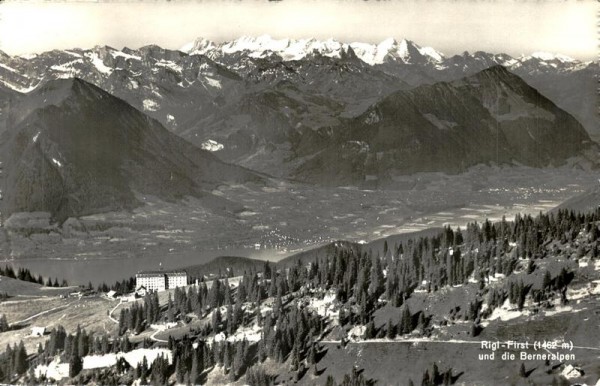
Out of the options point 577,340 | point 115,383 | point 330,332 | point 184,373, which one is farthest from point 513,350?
point 115,383

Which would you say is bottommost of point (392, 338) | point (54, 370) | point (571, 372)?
point (54, 370)

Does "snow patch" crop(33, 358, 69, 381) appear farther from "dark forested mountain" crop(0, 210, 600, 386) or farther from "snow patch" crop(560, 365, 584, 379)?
"snow patch" crop(560, 365, 584, 379)

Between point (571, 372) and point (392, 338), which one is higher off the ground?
point (571, 372)

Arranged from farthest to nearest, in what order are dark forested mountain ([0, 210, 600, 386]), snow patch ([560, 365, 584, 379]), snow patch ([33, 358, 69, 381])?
snow patch ([33, 358, 69, 381]) → dark forested mountain ([0, 210, 600, 386]) → snow patch ([560, 365, 584, 379])

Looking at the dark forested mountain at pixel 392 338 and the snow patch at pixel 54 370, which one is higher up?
the dark forested mountain at pixel 392 338

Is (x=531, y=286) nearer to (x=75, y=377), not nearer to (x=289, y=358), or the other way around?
(x=289, y=358)

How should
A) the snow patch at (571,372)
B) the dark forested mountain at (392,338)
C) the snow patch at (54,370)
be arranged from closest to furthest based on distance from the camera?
the snow patch at (571,372), the dark forested mountain at (392,338), the snow patch at (54,370)

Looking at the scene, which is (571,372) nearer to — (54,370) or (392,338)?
(392,338)

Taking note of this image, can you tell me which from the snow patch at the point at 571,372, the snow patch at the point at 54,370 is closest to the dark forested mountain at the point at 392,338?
the snow patch at the point at 54,370

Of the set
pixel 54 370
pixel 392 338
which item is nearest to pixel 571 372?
pixel 392 338

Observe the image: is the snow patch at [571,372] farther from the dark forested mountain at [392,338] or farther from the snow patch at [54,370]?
the snow patch at [54,370]

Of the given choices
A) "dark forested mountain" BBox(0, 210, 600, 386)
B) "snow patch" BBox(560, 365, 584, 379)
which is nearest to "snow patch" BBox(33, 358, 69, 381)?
"dark forested mountain" BBox(0, 210, 600, 386)

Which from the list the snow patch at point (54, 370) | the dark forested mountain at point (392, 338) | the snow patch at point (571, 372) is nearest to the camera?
the snow patch at point (571, 372)
